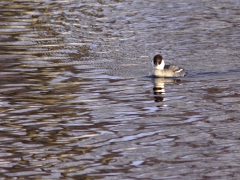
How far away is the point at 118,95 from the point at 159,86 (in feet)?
5.35

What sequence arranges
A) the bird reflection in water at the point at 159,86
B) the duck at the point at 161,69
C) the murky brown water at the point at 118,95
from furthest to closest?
the duck at the point at 161,69
the bird reflection in water at the point at 159,86
the murky brown water at the point at 118,95

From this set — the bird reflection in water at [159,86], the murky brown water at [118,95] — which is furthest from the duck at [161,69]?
the murky brown water at [118,95]

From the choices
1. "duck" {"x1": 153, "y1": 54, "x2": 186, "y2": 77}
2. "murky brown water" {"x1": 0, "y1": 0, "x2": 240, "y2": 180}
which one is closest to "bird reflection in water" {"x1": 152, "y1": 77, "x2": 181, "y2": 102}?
"murky brown water" {"x1": 0, "y1": 0, "x2": 240, "y2": 180}

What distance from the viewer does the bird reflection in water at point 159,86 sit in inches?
542

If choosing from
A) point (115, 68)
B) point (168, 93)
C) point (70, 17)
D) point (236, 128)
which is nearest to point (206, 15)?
point (70, 17)

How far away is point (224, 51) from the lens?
19.0m

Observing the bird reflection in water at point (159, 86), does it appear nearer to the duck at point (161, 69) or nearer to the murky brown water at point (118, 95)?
the murky brown water at point (118, 95)

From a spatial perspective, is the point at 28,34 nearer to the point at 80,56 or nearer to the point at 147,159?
the point at 80,56

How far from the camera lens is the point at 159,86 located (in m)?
15.3

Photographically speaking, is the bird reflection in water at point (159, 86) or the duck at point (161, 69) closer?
the bird reflection in water at point (159, 86)

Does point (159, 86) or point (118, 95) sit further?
point (159, 86)

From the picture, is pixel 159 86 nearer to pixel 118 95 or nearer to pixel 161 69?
pixel 161 69

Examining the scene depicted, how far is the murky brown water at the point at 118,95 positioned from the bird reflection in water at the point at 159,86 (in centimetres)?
4

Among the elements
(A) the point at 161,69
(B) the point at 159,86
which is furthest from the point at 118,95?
(A) the point at 161,69
